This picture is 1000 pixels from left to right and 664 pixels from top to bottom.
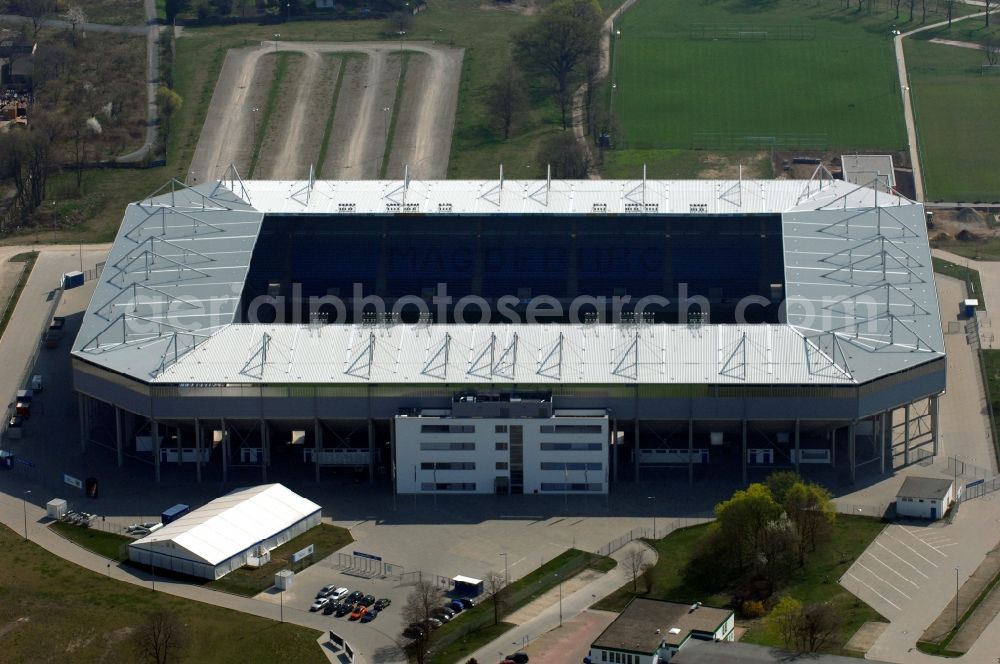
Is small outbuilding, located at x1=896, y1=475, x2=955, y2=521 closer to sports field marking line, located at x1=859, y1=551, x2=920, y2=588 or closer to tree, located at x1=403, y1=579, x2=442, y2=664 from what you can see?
sports field marking line, located at x1=859, y1=551, x2=920, y2=588

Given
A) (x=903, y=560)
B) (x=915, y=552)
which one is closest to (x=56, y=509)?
(x=903, y=560)

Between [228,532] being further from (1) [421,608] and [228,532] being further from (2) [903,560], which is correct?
(2) [903,560]

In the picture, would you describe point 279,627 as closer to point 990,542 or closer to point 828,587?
point 828,587

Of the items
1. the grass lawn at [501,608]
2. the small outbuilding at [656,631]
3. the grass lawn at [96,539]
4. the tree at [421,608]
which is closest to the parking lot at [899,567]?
the small outbuilding at [656,631]

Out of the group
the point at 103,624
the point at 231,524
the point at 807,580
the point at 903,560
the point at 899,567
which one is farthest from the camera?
the point at 231,524

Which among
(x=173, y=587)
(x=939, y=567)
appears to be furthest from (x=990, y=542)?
(x=173, y=587)

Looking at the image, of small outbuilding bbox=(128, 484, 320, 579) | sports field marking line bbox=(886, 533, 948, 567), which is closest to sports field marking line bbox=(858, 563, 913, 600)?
sports field marking line bbox=(886, 533, 948, 567)
